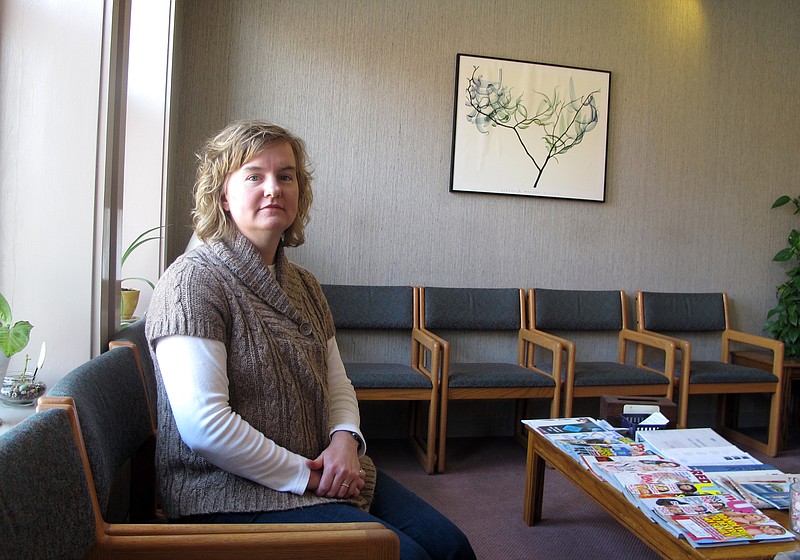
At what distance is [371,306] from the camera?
11.6ft

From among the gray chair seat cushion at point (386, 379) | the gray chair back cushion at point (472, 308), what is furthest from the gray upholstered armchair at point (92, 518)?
the gray chair back cushion at point (472, 308)

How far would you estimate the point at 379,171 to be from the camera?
3.64 meters

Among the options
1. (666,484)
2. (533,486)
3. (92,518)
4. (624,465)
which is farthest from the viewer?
(533,486)

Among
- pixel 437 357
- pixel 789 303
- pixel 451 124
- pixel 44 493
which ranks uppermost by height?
pixel 451 124

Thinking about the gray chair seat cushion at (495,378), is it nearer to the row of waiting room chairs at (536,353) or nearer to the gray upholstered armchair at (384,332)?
the row of waiting room chairs at (536,353)

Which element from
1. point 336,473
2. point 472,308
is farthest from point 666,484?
point 472,308

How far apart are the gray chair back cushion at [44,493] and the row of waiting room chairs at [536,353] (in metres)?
2.04

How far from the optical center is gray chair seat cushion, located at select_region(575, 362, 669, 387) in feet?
10.9

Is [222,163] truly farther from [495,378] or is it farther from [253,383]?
[495,378]

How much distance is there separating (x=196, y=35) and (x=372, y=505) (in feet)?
9.26

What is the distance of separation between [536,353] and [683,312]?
0.99 metres

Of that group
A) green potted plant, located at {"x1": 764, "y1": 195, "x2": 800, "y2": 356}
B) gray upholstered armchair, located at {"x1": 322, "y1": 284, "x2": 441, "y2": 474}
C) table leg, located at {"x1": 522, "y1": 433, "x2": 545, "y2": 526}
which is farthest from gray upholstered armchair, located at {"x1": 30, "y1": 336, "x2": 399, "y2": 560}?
green potted plant, located at {"x1": 764, "y1": 195, "x2": 800, "y2": 356}

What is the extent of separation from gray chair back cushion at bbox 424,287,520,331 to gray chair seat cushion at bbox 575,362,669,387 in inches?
19.4

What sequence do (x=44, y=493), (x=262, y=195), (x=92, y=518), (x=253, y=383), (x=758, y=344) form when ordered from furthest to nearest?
(x=758, y=344) < (x=262, y=195) < (x=253, y=383) < (x=92, y=518) < (x=44, y=493)
